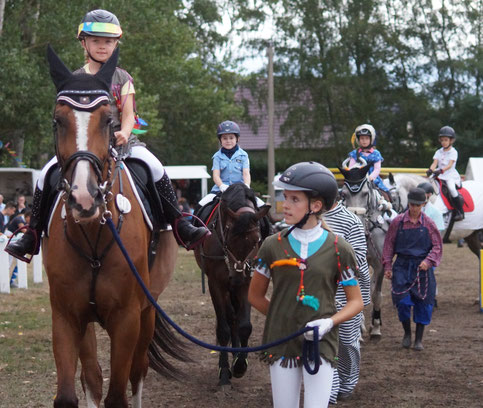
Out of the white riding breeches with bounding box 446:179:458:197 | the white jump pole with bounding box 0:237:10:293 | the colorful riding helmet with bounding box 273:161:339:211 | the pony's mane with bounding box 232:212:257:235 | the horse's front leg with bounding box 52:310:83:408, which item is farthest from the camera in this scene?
the white jump pole with bounding box 0:237:10:293

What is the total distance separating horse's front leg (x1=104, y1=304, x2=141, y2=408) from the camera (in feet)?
17.1

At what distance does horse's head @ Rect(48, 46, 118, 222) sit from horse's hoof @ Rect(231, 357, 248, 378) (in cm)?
362

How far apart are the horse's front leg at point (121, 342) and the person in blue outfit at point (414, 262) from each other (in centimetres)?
515

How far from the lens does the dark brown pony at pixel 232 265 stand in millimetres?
7848

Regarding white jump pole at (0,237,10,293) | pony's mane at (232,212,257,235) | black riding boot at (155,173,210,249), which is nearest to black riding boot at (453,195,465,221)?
pony's mane at (232,212,257,235)

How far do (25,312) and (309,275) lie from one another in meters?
9.74

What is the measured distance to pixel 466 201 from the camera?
1509cm

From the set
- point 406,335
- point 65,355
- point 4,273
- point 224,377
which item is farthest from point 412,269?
point 4,273

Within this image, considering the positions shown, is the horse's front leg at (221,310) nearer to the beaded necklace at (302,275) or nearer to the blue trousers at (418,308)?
the blue trousers at (418,308)

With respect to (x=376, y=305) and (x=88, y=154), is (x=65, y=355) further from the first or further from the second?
(x=376, y=305)

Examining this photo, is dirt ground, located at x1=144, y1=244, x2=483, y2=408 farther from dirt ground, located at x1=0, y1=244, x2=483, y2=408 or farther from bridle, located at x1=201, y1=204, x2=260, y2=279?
bridle, located at x1=201, y1=204, x2=260, y2=279

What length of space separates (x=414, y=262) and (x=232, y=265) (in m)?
3.05

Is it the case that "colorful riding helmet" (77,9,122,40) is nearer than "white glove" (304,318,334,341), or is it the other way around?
"white glove" (304,318,334,341)

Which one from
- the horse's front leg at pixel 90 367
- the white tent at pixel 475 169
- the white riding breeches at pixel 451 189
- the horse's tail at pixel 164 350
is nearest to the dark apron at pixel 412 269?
the horse's tail at pixel 164 350
